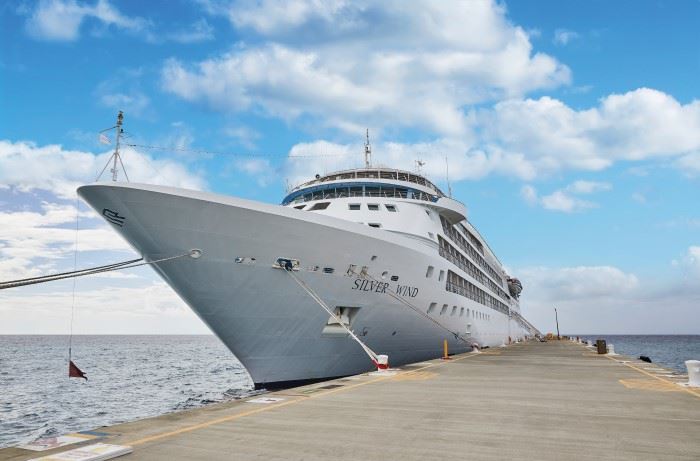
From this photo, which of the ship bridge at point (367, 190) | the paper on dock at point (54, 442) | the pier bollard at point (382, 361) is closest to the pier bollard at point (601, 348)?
the ship bridge at point (367, 190)

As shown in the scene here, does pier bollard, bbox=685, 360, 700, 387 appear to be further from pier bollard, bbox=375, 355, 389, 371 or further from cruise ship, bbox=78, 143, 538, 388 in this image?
cruise ship, bbox=78, 143, 538, 388

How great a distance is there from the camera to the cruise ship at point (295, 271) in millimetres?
13047

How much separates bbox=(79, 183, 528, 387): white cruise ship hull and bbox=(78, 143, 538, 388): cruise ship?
0.11ft

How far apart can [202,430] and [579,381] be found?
1029cm

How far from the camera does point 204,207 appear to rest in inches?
510

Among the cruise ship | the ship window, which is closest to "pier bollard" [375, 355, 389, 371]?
the cruise ship

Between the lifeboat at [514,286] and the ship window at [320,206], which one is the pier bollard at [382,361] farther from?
the lifeboat at [514,286]

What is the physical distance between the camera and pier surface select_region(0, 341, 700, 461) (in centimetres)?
516

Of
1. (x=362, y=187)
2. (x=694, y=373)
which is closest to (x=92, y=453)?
(x=694, y=373)

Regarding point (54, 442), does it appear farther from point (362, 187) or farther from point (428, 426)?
point (362, 187)

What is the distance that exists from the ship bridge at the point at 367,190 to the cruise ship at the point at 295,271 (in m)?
0.40

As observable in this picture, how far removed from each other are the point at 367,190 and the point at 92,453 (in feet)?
63.9

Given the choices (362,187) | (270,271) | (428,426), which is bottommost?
(428,426)

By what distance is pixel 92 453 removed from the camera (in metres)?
4.90
